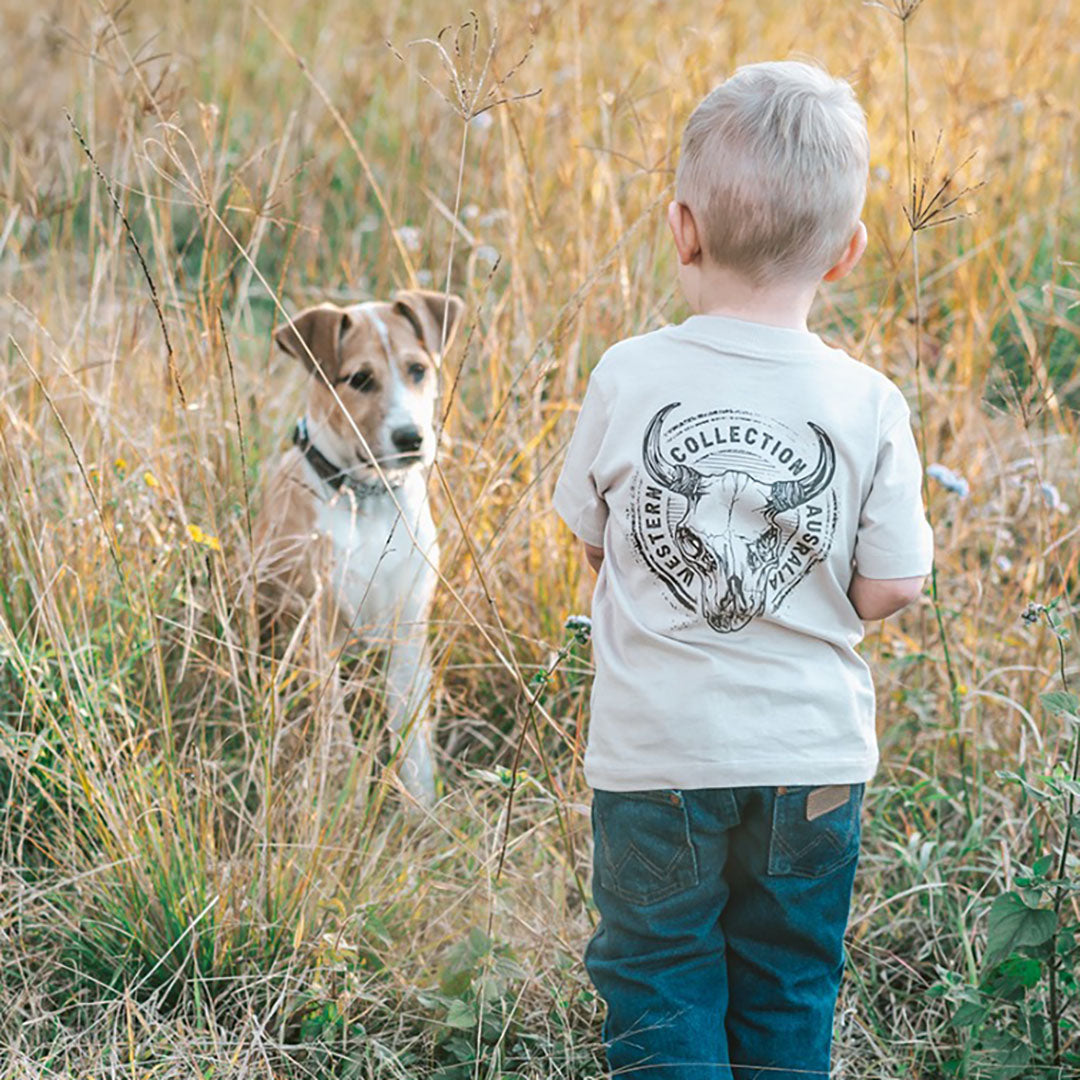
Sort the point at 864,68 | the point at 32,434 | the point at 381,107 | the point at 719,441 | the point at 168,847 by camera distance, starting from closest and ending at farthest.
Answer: the point at 719,441, the point at 168,847, the point at 32,434, the point at 864,68, the point at 381,107

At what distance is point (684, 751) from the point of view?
6.45 feet

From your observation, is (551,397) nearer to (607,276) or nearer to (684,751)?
(607,276)

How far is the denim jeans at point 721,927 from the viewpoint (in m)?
2.01

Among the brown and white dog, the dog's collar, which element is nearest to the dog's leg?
the brown and white dog

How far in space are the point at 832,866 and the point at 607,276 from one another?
225 centimetres

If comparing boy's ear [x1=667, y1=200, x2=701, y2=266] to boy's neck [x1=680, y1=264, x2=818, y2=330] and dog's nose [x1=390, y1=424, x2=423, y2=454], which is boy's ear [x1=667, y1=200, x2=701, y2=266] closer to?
boy's neck [x1=680, y1=264, x2=818, y2=330]

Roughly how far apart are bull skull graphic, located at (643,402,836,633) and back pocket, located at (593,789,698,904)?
0.27 meters

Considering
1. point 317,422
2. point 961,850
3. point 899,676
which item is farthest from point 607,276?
point 961,850

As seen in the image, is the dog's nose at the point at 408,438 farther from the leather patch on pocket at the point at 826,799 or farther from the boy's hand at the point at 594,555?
the leather patch on pocket at the point at 826,799

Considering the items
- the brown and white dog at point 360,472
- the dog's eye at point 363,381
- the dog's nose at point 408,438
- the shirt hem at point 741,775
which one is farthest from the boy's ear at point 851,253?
the dog's eye at point 363,381

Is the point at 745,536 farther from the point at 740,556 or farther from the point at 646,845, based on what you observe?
the point at 646,845

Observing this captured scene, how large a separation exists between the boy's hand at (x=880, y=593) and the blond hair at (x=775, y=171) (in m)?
0.44

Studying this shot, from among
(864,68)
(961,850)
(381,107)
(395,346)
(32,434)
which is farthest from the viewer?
(381,107)

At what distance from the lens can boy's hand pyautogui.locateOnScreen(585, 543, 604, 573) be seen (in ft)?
7.09
